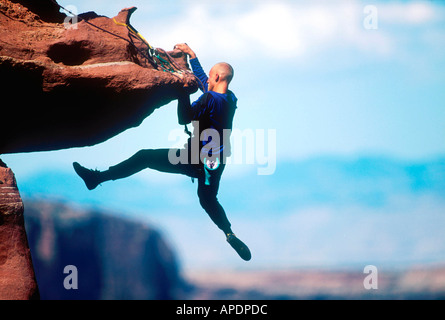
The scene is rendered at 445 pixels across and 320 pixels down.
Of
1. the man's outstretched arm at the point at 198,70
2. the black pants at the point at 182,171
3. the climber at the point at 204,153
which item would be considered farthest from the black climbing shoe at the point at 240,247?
the man's outstretched arm at the point at 198,70

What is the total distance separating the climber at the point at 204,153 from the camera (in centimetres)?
482

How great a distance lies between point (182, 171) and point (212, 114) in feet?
2.89

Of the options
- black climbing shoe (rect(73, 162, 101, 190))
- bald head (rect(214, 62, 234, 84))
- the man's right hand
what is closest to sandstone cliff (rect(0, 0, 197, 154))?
the man's right hand

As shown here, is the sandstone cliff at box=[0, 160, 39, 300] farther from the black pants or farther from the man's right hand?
→ the man's right hand

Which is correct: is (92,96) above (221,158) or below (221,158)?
above

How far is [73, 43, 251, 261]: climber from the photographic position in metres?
4.82

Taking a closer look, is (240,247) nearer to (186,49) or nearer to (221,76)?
(221,76)

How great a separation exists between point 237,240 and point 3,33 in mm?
3635

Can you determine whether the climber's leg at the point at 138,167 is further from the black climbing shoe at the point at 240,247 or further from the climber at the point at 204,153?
the black climbing shoe at the point at 240,247

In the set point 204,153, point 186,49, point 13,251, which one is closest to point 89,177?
point 13,251

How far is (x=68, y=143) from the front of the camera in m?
5.43
